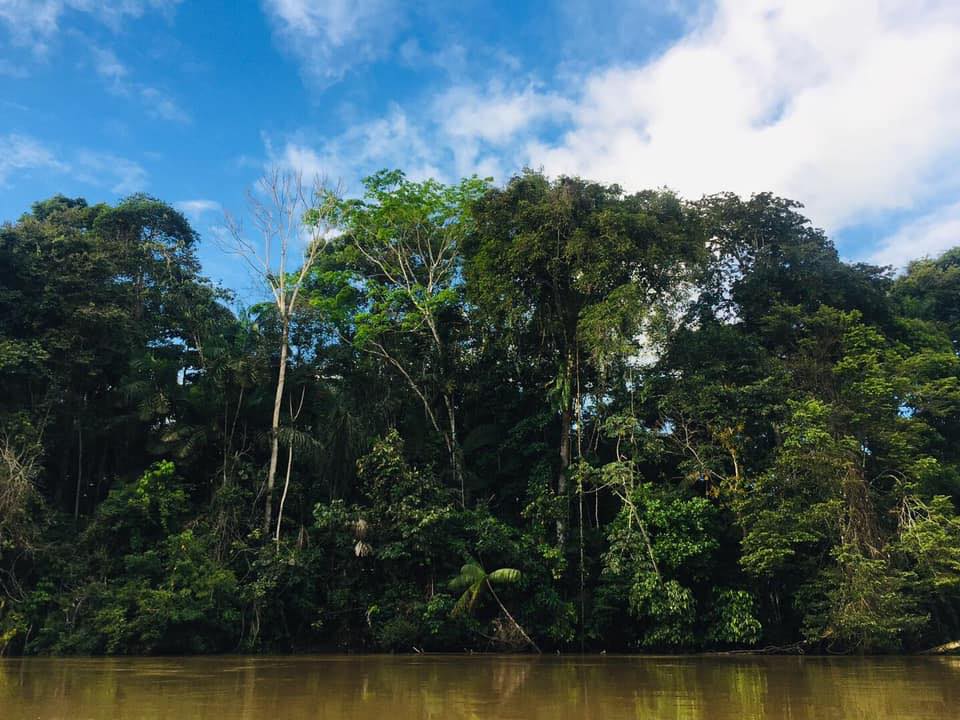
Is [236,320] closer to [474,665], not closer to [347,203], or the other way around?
[347,203]

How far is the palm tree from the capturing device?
13703 mm

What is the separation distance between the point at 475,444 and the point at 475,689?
30.5ft

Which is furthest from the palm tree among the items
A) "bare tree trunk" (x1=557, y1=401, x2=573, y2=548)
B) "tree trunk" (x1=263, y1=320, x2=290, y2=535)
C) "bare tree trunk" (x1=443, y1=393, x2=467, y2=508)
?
"tree trunk" (x1=263, y1=320, x2=290, y2=535)

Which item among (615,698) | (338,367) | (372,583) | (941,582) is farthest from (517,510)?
(615,698)

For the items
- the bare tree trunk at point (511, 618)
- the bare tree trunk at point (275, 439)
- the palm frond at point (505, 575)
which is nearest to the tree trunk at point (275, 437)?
the bare tree trunk at point (275, 439)

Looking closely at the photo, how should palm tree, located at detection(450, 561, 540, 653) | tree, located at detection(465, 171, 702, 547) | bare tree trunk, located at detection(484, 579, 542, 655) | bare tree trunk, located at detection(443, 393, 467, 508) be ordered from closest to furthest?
palm tree, located at detection(450, 561, 540, 653)
bare tree trunk, located at detection(484, 579, 542, 655)
tree, located at detection(465, 171, 702, 547)
bare tree trunk, located at detection(443, 393, 467, 508)

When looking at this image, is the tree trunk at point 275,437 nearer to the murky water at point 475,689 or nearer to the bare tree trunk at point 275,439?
the bare tree trunk at point 275,439

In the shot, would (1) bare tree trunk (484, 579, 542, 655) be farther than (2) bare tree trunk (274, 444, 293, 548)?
No

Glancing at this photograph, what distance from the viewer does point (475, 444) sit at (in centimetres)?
1720

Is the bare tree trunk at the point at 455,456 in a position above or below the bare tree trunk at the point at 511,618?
above

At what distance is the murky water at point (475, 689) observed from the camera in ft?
20.8

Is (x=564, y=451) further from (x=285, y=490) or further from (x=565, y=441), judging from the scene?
(x=285, y=490)

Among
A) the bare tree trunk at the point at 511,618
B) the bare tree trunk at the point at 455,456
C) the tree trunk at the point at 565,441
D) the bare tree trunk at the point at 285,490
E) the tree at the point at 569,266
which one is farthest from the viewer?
the bare tree trunk at the point at 455,456

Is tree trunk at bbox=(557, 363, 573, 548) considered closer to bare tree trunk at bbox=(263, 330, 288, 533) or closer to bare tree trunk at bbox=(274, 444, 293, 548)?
bare tree trunk at bbox=(274, 444, 293, 548)
